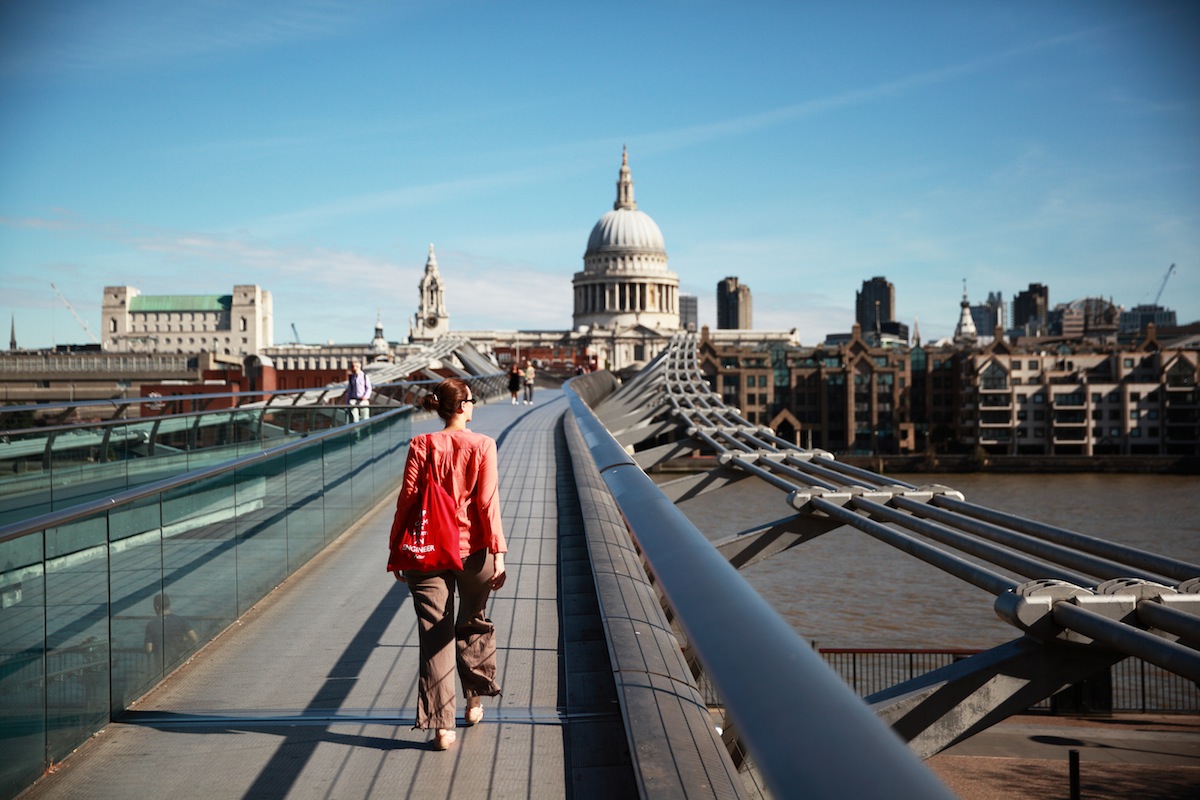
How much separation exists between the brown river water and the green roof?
12447 centimetres

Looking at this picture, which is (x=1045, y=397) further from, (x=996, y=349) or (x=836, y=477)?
(x=836, y=477)

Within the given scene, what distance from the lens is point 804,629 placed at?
22.1m

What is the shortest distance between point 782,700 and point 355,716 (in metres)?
2.25

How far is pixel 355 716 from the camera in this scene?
329 centimetres

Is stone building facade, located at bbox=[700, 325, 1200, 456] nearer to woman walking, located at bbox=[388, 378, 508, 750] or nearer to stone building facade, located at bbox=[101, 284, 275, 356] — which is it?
woman walking, located at bbox=[388, 378, 508, 750]

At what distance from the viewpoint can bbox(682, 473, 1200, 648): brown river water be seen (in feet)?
73.3

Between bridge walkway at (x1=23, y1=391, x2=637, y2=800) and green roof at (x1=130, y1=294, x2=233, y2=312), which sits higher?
green roof at (x1=130, y1=294, x2=233, y2=312)

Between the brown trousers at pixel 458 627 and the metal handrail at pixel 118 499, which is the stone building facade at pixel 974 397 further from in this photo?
the brown trousers at pixel 458 627

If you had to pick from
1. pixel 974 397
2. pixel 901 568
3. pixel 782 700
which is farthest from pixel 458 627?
pixel 974 397

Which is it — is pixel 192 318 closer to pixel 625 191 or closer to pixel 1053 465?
pixel 625 191

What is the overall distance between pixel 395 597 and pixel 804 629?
18.0 metres

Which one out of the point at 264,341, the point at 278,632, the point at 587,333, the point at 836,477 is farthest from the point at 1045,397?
the point at 264,341

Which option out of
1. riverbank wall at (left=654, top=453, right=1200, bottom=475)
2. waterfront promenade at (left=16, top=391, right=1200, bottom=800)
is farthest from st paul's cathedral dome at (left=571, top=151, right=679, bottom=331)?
waterfront promenade at (left=16, top=391, right=1200, bottom=800)

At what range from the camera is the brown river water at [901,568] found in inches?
879
